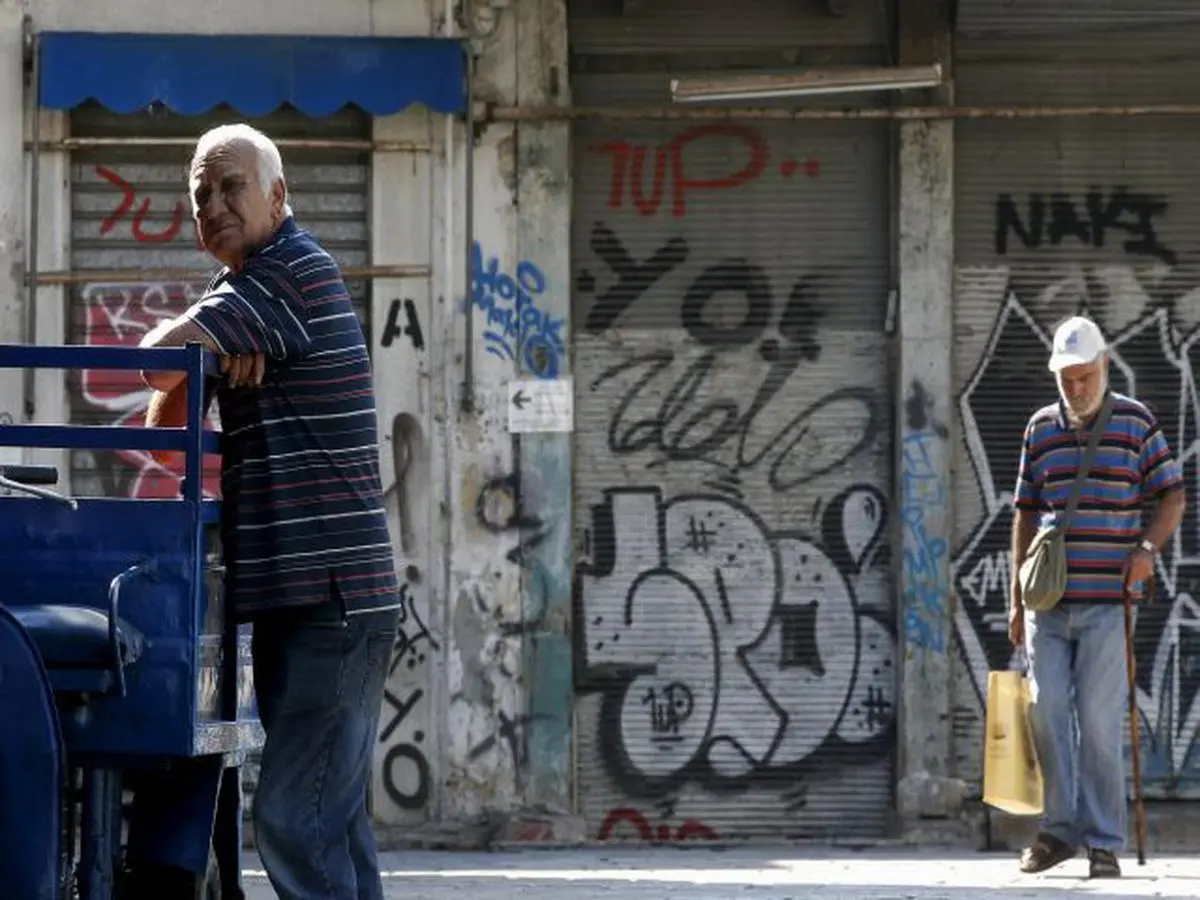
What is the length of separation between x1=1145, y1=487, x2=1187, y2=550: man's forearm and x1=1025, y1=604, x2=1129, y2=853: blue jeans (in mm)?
304

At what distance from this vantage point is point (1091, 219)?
43.5 ft

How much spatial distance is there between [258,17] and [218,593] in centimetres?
693

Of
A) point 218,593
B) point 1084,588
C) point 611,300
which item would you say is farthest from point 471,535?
point 218,593

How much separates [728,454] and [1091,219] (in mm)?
1970

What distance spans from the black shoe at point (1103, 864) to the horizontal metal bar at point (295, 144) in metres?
4.44

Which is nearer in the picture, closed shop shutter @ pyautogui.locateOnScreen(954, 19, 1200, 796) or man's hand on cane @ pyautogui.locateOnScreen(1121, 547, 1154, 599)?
man's hand on cane @ pyautogui.locateOnScreen(1121, 547, 1154, 599)

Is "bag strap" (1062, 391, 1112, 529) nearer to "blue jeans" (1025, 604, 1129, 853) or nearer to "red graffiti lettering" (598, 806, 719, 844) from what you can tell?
"blue jeans" (1025, 604, 1129, 853)

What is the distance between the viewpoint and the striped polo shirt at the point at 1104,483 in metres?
11.0

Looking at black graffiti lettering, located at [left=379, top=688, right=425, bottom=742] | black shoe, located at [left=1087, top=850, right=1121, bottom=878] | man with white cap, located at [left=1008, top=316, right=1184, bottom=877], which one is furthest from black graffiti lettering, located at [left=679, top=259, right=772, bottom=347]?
black shoe, located at [left=1087, top=850, right=1121, bottom=878]

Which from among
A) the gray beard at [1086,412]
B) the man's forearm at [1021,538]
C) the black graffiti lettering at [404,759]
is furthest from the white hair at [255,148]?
the black graffiti lettering at [404,759]

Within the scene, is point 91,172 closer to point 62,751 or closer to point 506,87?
point 506,87

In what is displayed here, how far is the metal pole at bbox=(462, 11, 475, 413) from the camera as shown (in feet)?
42.5

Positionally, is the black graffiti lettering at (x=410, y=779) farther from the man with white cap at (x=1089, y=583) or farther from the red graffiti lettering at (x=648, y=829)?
the man with white cap at (x=1089, y=583)

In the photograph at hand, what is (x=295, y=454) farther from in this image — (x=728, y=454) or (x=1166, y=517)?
(x=728, y=454)
